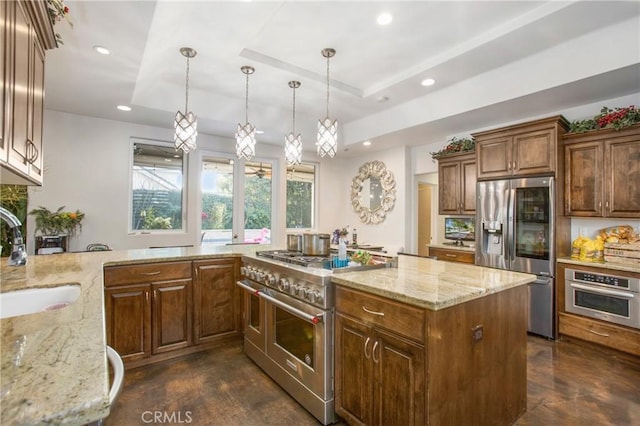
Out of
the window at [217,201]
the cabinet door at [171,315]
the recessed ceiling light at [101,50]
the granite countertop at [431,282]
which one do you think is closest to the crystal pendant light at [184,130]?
the recessed ceiling light at [101,50]

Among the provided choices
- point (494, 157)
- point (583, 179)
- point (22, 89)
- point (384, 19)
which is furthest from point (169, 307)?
point (583, 179)

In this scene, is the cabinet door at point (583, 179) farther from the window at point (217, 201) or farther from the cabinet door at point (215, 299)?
the window at point (217, 201)

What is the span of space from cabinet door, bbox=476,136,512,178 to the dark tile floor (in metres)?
2.01

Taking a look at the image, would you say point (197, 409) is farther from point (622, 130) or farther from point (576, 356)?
point (622, 130)

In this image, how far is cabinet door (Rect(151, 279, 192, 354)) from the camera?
9.36ft

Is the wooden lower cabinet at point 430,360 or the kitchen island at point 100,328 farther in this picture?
the wooden lower cabinet at point 430,360

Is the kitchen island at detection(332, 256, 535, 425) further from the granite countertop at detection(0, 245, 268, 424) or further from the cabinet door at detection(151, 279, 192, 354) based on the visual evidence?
the cabinet door at detection(151, 279, 192, 354)

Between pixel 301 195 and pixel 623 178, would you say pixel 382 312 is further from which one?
pixel 301 195

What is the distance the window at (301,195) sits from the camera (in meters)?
6.09

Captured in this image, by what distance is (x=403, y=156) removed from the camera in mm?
5488

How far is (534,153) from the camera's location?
3.53 m

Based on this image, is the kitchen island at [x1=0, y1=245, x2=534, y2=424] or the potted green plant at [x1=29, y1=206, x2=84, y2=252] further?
the potted green plant at [x1=29, y1=206, x2=84, y2=252]

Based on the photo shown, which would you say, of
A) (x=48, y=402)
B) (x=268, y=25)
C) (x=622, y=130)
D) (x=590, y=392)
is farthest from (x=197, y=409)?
(x=622, y=130)

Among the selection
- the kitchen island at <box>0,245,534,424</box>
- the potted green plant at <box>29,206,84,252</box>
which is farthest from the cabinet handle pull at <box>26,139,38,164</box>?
the potted green plant at <box>29,206,84,252</box>
